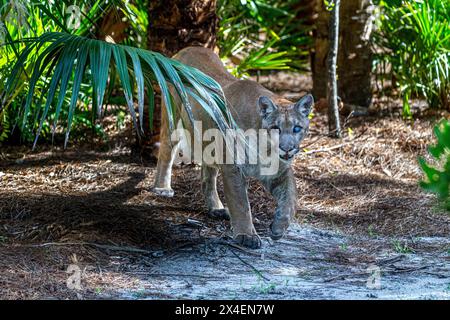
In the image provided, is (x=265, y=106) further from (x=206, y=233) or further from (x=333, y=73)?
(x=333, y=73)

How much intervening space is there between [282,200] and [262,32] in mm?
4399

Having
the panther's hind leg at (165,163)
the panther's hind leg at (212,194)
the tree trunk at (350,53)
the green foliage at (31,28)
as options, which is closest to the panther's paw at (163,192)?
the panther's hind leg at (165,163)

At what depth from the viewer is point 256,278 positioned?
16.8 feet

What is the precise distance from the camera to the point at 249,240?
5777 millimetres

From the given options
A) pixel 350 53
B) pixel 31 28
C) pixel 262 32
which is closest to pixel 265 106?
pixel 31 28

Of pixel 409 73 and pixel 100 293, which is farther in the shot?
pixel 409 73

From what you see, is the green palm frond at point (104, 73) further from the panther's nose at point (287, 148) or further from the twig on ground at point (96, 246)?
the twig on ground at point (96, 246)

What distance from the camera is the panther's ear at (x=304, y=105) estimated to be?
233 inches

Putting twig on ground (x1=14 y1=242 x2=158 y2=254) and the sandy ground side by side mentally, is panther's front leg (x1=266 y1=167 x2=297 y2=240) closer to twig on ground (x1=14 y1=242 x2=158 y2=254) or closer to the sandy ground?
the sandy ground

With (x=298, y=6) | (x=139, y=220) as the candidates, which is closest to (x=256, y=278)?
(x=139, y=220)

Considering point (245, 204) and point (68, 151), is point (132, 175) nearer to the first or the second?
point (68, 151)

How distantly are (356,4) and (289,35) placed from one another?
1508 mm

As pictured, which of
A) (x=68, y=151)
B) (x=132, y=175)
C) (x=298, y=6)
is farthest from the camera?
(x=298, y=6)

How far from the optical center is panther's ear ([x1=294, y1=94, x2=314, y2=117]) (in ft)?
19.4
